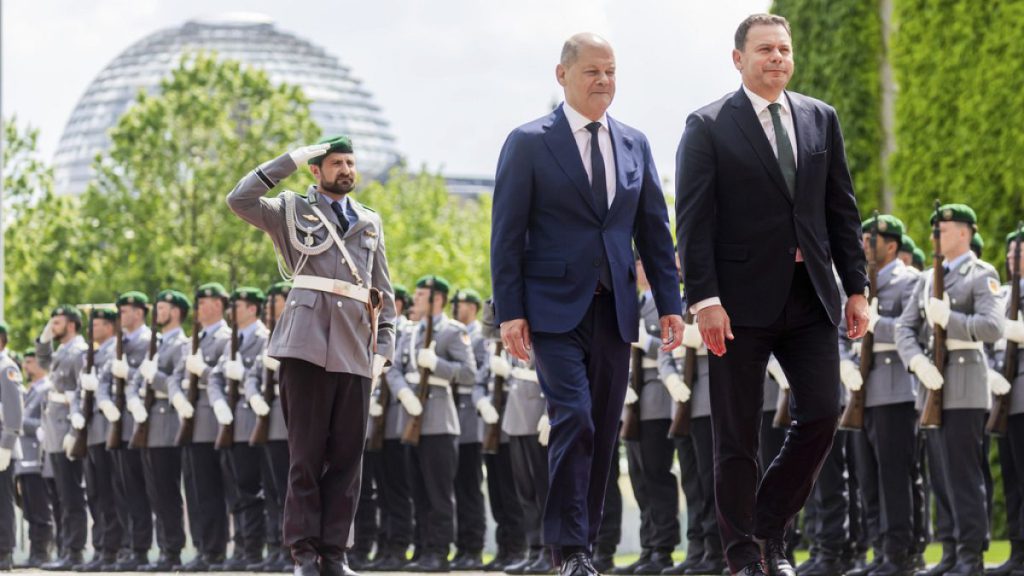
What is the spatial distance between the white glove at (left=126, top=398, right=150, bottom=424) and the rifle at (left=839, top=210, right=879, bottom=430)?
20.8 feet

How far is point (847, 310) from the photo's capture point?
7.06 meters

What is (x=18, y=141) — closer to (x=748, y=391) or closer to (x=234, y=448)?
(x=234, y=448)

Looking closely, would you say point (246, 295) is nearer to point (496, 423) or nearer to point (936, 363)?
point (496, 423)

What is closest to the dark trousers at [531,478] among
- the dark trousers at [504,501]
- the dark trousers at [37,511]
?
the dark trousers at [504,501]

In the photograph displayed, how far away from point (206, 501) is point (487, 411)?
2.47 meters

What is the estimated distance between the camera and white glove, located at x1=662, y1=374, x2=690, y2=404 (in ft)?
37.9

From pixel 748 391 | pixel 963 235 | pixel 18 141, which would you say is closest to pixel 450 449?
pixel 963 235

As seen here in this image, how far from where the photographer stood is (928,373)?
32.6 ft

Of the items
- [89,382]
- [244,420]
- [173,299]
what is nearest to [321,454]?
[244,420]

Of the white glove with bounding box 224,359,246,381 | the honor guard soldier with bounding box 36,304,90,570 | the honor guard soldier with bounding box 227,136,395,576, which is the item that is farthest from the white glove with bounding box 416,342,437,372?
the honor guard soldier with bounding box 227,136,395,576

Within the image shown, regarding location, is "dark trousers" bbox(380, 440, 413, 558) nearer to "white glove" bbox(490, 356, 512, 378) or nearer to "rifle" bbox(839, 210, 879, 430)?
"white glove" bbox(490, 356, 512, 378)

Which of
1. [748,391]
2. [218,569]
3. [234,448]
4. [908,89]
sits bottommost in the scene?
[218,569]

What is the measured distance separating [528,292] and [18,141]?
3032 cm

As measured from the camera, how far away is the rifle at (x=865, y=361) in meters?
10.5
